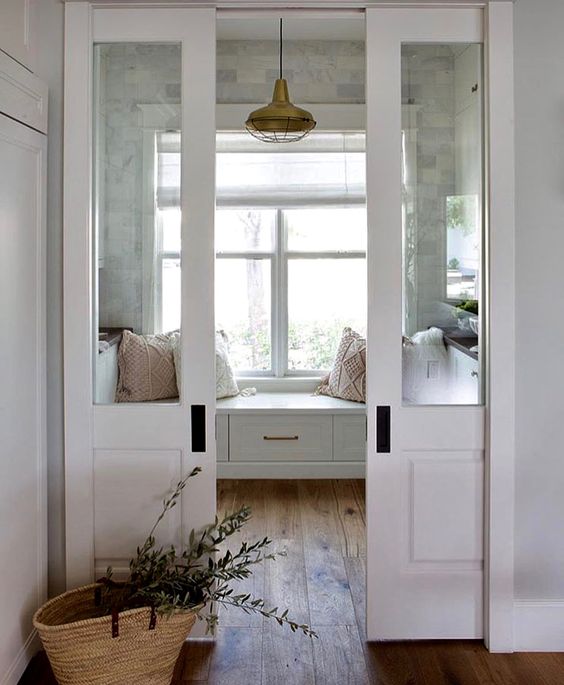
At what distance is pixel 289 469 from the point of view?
5.70 metres

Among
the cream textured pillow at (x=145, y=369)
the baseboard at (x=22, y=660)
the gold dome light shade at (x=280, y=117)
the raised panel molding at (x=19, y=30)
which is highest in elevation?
the gold dome light shade at (x=280, y=117)

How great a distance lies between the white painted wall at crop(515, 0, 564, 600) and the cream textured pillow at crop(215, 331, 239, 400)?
10.4 ft

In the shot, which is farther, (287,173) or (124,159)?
(287,173)

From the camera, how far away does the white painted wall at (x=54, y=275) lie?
3031mm

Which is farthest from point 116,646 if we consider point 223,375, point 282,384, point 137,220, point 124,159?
point 282,384

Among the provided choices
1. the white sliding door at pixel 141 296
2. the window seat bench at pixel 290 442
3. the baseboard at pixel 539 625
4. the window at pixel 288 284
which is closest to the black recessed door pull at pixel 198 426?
the white sliding door at pixel 141 296

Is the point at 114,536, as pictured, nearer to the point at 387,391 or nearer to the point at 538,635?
the point at 387,391

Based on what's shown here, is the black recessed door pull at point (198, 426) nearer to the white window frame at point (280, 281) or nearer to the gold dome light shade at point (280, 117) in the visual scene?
the gold dome light shade at point (280, 117)

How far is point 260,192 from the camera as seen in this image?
629 cm

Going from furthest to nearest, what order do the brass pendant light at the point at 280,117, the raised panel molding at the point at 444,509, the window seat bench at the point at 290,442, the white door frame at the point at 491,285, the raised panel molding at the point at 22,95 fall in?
the window seat bench at the point at 290,442, the brass pendant light at the point at 280,117, the raised panel molding at the point at 444,509, the white door frame at the point at 491,285, the raised panel molding at the point at 22,95

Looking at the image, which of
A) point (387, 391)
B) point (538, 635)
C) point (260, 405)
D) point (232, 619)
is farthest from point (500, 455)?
point (260, 405)

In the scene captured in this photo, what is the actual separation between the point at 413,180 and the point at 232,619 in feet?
6.17

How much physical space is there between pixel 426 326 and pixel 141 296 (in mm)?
1066

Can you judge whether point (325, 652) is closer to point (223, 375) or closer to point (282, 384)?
point (223, 375)
